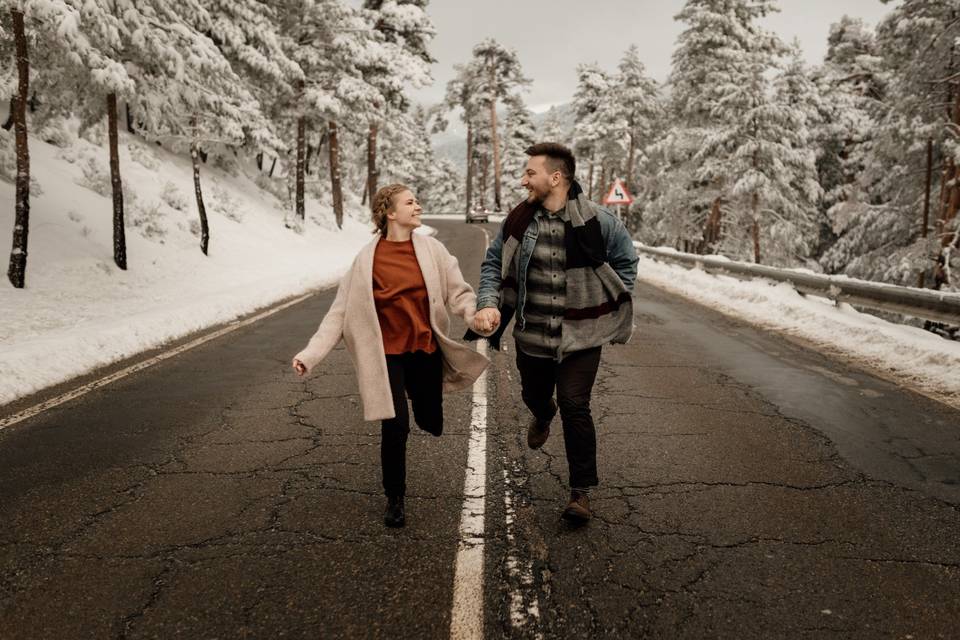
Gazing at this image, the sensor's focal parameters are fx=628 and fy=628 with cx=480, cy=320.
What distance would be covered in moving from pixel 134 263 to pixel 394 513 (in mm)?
12934

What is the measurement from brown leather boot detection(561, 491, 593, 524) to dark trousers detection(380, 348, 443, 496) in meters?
0.85

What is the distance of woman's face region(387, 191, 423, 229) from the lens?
3279 millimetres

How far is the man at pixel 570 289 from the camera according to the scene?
339 cm

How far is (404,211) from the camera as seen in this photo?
10.8ft

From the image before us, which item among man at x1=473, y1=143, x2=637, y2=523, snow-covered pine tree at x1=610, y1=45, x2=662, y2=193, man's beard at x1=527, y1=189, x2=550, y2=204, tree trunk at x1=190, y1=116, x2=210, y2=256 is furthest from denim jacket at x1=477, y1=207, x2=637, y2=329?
snow-covered pine tree at x1=610, y1=45, x2=662, y2=193

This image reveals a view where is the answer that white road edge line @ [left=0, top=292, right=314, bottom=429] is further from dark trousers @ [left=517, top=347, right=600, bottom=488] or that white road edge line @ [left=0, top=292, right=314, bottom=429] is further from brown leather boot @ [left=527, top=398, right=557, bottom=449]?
dark trousers @ [left=517, top=347, right=600, bottom=488]

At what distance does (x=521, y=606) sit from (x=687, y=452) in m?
2.33

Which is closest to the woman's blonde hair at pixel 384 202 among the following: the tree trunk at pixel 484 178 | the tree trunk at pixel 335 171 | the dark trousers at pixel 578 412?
the dark trousers at pixel 578 412

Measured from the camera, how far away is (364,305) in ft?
10.8

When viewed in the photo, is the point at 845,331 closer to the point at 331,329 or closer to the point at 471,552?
the point at 471,552

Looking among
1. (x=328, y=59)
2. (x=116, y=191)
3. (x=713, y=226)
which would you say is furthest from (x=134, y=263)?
(x=713, y=226)

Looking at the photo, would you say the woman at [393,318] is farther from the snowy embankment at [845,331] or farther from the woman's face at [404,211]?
the snowy embankment at [845,331]

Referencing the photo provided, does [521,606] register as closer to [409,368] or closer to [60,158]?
[409,368]

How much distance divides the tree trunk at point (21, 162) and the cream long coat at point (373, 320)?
30.6 feet
